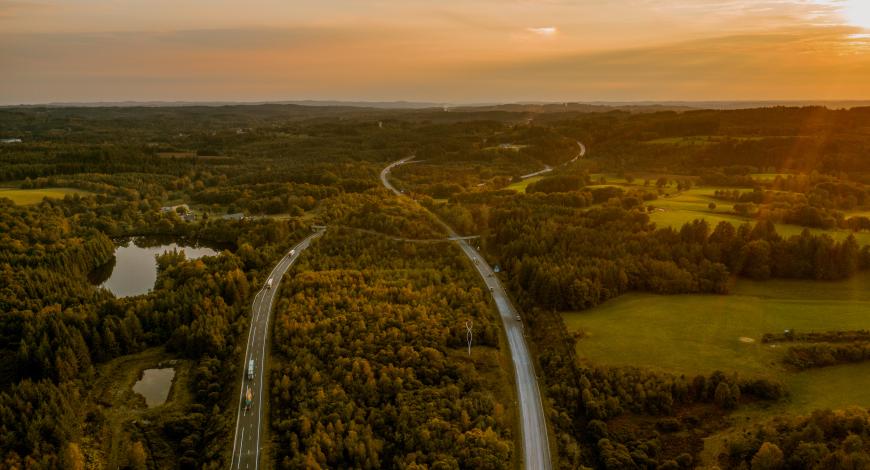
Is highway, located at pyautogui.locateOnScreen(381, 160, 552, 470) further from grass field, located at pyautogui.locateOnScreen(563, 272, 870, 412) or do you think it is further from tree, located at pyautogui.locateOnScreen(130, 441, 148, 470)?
tree, located at pyautogui.locateOnScreen(130, 441, 148, 470)

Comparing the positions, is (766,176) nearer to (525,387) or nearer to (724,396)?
(724,396)

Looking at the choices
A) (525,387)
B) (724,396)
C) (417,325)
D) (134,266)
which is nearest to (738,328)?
(724,396)

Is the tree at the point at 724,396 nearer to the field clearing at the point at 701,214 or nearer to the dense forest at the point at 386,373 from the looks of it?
the dense forest at the point at 386,373

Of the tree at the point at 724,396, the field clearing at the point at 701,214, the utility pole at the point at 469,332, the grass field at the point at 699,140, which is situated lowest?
the tree at the point at 724,396

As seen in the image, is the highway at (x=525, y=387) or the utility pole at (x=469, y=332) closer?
the highway at (x=525, y=387)

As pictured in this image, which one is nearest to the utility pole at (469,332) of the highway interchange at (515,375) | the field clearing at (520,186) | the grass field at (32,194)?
the highway interchange at (515,375)

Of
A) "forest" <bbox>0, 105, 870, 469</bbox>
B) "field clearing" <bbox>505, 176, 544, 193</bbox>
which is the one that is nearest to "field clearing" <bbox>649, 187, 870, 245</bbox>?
"forest" <bbox>0, 105, 870, 469</bbox>
